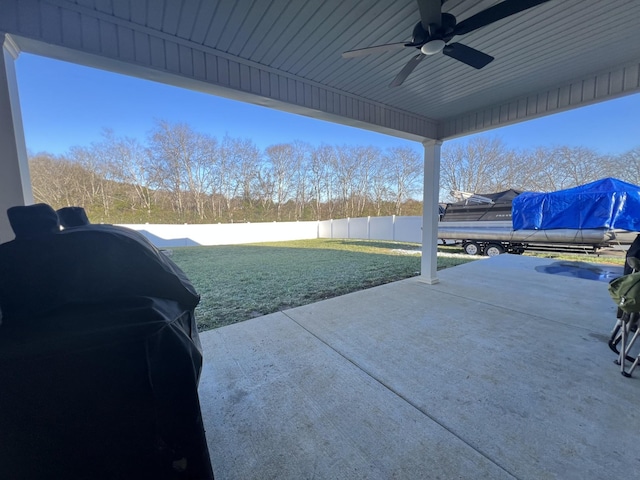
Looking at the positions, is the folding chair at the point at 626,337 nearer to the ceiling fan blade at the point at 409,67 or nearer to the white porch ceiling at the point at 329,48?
the white porch ceiling at the point at 329,48

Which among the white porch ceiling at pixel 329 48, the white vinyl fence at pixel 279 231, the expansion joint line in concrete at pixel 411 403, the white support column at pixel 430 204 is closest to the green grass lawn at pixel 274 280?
the white support column at pixel 430 204

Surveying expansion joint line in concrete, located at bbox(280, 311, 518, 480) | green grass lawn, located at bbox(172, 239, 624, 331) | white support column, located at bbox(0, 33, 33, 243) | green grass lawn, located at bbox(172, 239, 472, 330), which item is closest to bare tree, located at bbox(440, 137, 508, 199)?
green grass lawn, located at bbox(172, 239, 624, 331)

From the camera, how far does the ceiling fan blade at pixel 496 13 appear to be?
1.61m

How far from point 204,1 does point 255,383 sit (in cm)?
281

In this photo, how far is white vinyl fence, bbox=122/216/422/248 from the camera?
12.0 m

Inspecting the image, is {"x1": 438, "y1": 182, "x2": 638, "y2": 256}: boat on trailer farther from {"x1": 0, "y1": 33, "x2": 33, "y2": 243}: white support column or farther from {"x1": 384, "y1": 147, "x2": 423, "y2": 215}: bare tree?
{"x1": 0, "y1": 33, "x2": 33, "y2": 243}: white support column

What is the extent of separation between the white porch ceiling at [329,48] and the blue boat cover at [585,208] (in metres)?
6.13

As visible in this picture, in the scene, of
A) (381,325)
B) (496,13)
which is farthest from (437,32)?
(381,325)

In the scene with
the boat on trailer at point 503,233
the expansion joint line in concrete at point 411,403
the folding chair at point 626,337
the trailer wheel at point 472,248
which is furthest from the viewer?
the trailer wheel at point 472,248

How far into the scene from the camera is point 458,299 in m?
3.79

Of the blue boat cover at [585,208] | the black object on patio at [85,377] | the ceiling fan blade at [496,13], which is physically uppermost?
the ceiling fan blade at [496,13]

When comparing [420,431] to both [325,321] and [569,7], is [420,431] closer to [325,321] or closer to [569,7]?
[325,321]

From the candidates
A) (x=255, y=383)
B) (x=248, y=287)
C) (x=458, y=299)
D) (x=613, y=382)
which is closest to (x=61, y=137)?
(x=248, y=287)

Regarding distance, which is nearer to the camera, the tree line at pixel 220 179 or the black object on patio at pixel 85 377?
the black object on patio at pixel 85 377
